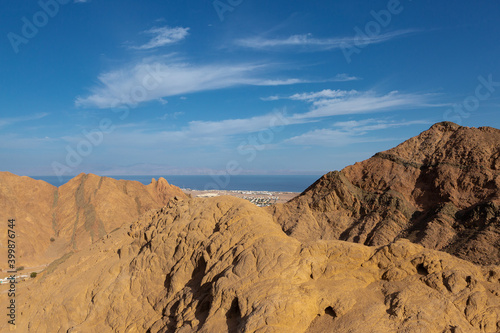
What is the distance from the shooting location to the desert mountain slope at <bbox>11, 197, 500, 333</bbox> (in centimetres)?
1193

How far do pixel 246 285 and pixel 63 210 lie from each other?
172ft

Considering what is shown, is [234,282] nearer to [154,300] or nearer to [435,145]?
[154,300]

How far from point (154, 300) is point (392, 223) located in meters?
19.6

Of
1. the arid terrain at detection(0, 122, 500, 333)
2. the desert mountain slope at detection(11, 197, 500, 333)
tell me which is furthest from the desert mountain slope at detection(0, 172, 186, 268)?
the desert mountain slope at detection(11, 197, 500, 333)

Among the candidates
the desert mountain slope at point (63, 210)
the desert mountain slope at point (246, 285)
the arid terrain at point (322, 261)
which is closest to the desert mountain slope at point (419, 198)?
the arid terrain at point (322, 261)

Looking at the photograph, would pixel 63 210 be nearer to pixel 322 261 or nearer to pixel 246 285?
pixel 246 285

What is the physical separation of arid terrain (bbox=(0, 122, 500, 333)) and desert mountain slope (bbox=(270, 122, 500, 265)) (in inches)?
4.3

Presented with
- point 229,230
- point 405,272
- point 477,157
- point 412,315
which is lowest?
point 412,315

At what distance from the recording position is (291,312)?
11.8 metres

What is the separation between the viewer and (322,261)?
559 inches

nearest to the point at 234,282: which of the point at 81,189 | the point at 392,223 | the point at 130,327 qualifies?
the point at 130,327

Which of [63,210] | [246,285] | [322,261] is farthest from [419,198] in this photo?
[63,210]

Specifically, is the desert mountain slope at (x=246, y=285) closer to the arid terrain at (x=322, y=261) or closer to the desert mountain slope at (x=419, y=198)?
the arid terrain at (x=322, y=261)

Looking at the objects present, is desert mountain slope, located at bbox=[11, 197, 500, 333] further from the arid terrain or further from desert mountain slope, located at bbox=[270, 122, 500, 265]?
desert mountain slope, located at bbox=[270, 122, 500, 265]
